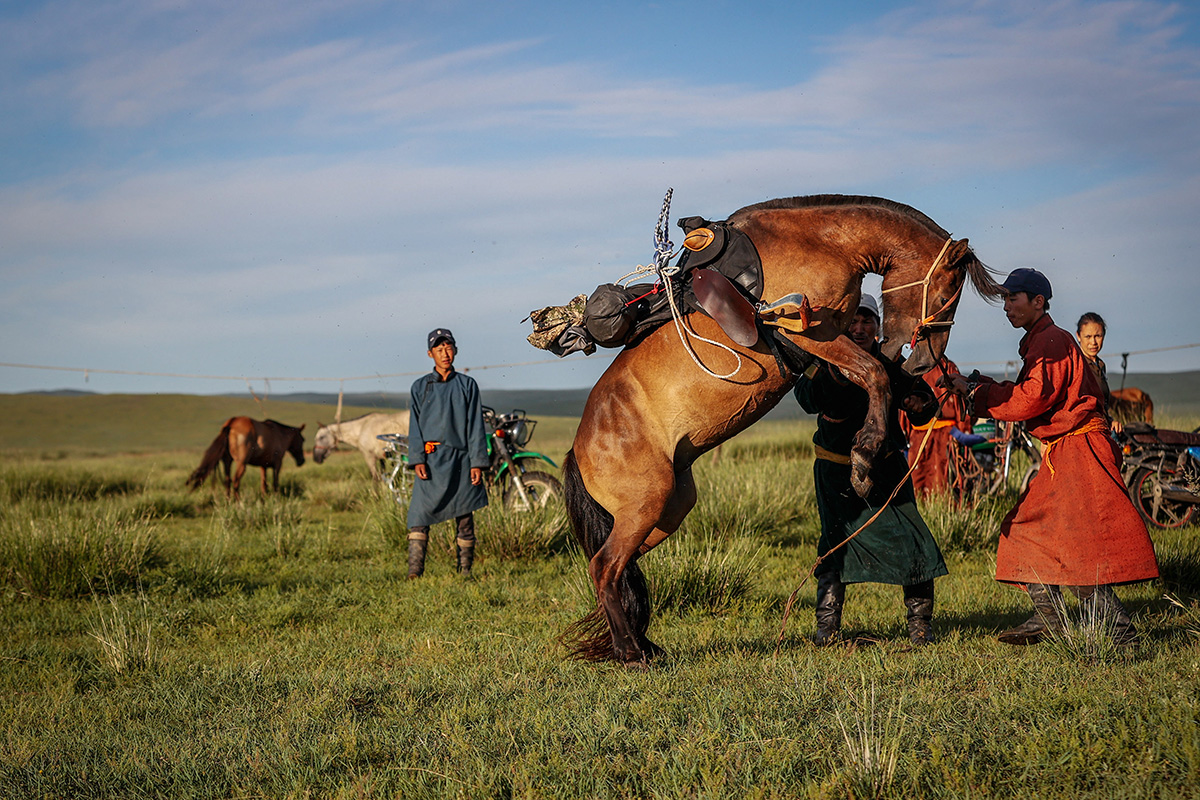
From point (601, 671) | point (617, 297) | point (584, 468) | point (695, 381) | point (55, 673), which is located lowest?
point (55, 673)

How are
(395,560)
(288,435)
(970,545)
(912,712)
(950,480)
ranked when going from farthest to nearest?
(288,435)
(950,480)
(395,560)
(970,545)
(912,712)

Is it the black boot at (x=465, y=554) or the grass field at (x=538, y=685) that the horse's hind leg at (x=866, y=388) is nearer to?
the grass field at (x=538, y=685)

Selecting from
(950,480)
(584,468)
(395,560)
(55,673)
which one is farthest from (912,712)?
(950,480)

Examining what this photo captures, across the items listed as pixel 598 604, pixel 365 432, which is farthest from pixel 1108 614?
pixel 365 432

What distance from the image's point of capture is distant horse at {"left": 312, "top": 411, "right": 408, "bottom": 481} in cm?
1747

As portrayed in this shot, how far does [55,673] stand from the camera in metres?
5.03

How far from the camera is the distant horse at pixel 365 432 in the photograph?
57.3ft

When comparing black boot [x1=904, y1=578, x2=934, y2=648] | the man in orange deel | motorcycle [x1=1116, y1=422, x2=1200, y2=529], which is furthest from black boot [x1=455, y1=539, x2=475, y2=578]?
motorcycle [x1=1116, y1=422, x2=1200, y2=529]

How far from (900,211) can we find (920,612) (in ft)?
7.42

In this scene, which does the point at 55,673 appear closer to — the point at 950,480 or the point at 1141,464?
the point at 950,480

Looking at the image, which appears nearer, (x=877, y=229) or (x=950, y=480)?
(x=877, y=229)

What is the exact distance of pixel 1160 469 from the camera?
29.3 feet

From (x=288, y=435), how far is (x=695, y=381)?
15.6 metres

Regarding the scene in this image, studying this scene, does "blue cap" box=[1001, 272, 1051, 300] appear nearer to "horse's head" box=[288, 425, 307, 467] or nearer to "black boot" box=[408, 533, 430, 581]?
"black boot" box=[408, 533, 430, 581]
